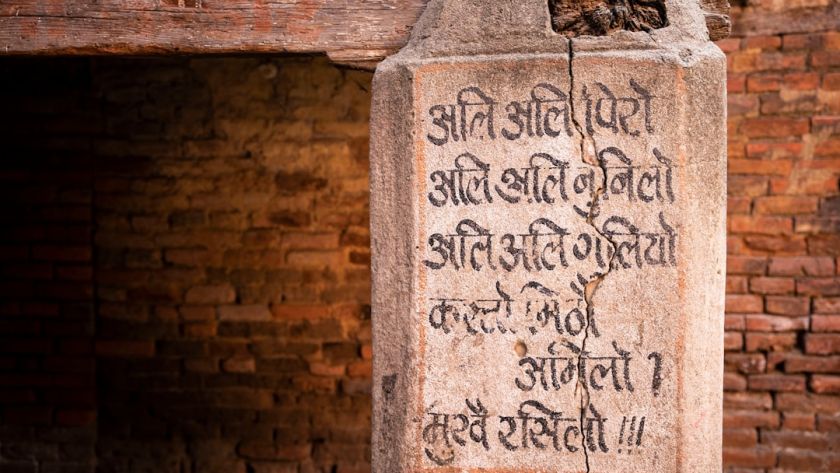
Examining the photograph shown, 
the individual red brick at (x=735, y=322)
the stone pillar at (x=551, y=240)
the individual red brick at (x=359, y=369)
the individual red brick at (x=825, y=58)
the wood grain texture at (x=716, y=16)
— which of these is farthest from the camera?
the individual red brick at (x=359, y=369)

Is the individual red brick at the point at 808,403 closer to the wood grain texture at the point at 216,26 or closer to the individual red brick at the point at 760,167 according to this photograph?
the individual red brick at the point at 760,167

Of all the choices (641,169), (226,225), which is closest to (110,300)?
(226,225)

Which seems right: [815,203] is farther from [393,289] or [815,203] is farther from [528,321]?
[393,289]

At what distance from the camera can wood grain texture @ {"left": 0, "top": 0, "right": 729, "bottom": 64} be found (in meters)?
2.52

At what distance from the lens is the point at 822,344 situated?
354cm

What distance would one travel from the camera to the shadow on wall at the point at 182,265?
3.95 meters

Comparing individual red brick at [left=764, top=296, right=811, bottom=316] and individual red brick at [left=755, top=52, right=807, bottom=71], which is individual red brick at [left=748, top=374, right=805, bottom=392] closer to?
individual red brick at [left=764, top=296, right=811, bottom=316]

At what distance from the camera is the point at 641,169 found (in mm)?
2270

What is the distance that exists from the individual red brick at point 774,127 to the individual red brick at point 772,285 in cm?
64

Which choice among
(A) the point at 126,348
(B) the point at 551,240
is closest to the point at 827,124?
(B) the point at 551,240

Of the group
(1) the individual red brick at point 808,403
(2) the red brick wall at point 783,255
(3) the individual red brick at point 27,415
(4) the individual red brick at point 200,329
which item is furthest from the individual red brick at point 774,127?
(3) the individual red brick at point 27,415

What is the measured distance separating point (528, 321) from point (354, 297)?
172 cm

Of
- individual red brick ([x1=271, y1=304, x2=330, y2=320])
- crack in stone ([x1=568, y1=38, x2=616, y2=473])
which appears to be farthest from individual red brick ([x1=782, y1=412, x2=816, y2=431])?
individual red brick ([x1=271, y1=304, x2=330, y2=320])

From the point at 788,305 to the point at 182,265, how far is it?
2.85 m
